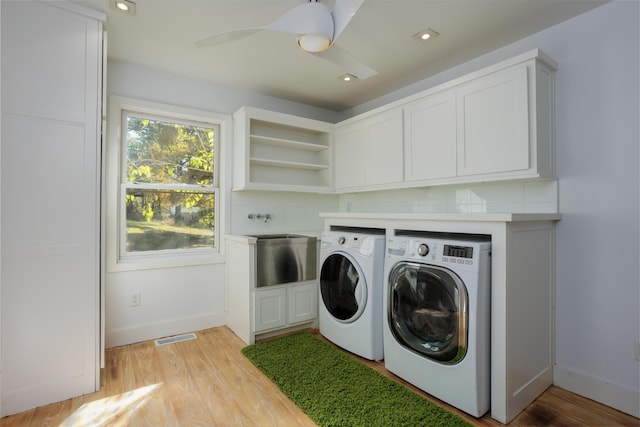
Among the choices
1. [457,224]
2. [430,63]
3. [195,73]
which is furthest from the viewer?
[195,73]

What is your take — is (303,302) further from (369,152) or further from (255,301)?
(369,152)

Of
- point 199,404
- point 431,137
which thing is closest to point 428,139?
point 431,137

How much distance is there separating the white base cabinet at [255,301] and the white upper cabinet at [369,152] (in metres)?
1.17

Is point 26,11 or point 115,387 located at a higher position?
point 26,11

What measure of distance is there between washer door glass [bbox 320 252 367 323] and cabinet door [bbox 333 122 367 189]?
0.99m

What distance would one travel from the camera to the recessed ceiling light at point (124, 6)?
75.3 inches

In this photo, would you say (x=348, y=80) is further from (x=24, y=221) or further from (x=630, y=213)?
(x=24, y=221)

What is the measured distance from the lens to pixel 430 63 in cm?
271

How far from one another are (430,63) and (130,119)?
2685 millimetres

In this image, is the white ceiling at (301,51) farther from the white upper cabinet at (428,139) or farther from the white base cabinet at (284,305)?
the white base cabinet at (284,305)

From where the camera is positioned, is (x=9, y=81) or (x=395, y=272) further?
(x=395, y=272)

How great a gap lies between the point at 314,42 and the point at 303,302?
2.19 m

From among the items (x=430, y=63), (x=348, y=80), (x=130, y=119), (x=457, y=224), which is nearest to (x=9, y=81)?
(x=130, y=119)

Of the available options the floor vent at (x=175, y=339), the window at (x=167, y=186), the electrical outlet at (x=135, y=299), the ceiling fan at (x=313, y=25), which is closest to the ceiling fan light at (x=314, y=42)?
the ceiling fan at (x=313, y=25)
